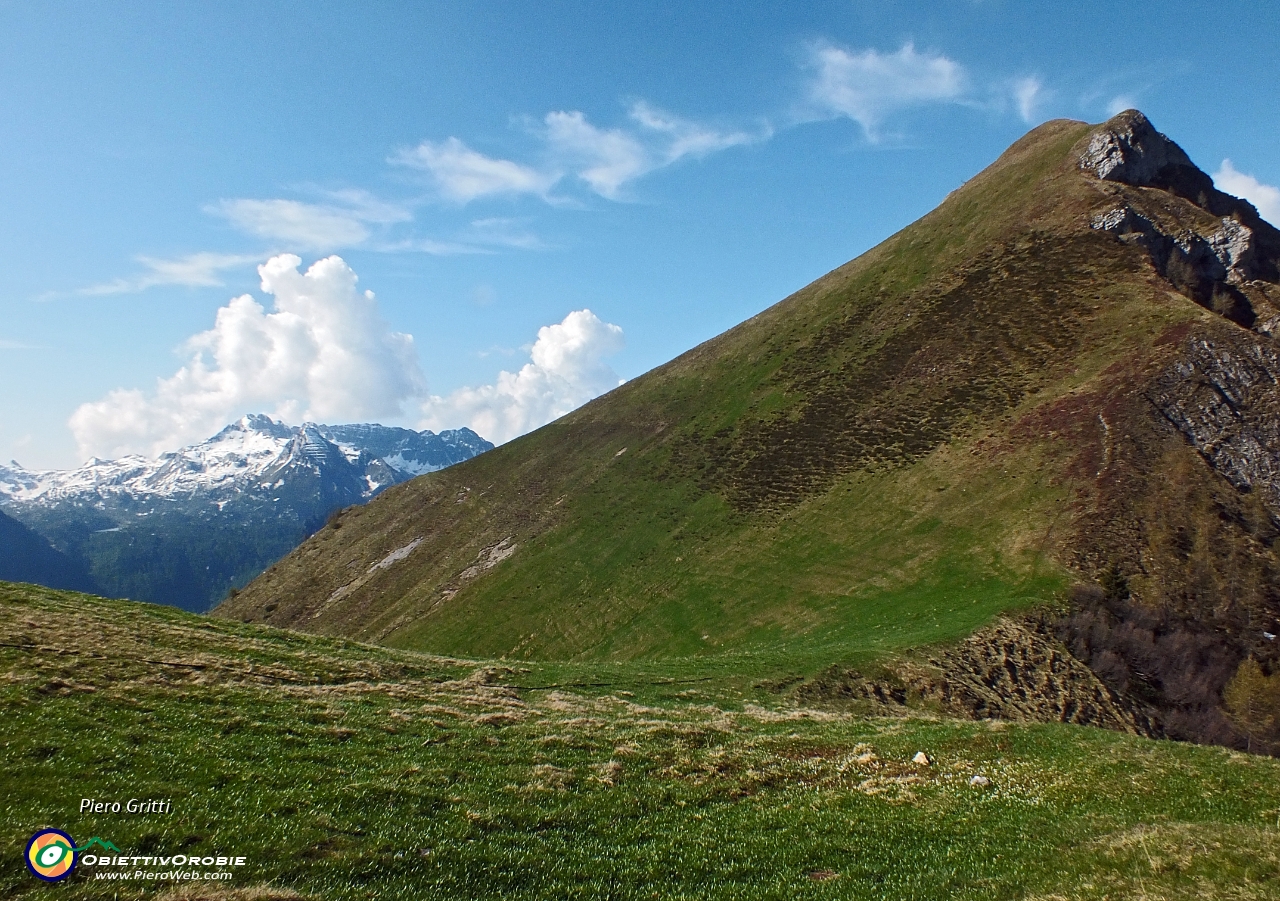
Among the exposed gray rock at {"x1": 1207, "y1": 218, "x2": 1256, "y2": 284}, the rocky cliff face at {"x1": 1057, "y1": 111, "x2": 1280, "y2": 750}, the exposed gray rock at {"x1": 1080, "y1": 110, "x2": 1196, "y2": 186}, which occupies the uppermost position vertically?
the exposed gray rock at {"x1": 1080, "y1": 110, "x2": 1196, "y2": 186}

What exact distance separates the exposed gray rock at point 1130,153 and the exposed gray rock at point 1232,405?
1980 inches

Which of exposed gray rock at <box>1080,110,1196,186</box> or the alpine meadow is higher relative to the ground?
exposed gray rock at <box>1080,110,1196,186</box>

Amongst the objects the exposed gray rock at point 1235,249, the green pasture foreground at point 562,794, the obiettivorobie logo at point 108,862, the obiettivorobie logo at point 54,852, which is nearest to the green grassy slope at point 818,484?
the exposed gray rock at point 1235,249

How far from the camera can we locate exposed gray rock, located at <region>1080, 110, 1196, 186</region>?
105 meters

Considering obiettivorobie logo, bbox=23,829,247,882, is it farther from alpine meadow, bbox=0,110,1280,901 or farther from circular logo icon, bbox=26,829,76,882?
alpine meadow, bbox=0,110,1280,901

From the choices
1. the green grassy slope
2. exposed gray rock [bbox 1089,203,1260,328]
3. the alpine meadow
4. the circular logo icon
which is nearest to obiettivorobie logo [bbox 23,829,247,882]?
the circular logo icon

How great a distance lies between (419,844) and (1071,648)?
5093 cm

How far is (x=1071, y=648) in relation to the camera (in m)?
47.6

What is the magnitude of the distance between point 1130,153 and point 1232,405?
65.5 metres

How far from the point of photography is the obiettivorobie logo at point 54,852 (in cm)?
1089

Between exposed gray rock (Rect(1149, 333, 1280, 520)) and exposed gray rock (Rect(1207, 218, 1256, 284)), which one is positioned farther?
exposed gray rock (Rect(1207, 218, 1256, 284))

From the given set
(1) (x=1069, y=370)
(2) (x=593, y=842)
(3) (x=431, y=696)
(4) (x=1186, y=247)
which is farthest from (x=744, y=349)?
(2) (x=593, y=842)

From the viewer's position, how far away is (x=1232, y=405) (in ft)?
212

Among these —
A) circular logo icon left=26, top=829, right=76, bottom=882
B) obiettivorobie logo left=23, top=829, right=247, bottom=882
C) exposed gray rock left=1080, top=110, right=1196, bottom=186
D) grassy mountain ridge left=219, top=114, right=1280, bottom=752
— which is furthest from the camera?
exposed gray rock left=1080, top=110, right=1196, bottom=186
